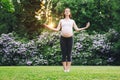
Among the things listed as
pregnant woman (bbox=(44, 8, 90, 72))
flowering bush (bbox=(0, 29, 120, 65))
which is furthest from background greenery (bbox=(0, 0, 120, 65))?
pregnant woman (bbox=(44, 8, 90, 72))

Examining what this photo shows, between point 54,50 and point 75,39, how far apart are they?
180 cm

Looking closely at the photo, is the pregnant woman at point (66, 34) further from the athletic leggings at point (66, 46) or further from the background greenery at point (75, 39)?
the background greenery at point (75, 39)

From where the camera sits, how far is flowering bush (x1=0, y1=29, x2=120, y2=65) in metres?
29.5

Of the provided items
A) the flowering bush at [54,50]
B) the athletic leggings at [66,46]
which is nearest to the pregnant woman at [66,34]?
the athletic leggings at [66,46]

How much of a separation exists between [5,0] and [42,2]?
19.4 metres

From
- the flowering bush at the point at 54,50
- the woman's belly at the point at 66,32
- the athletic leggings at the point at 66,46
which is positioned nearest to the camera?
the woman's belly at the point at 66,32

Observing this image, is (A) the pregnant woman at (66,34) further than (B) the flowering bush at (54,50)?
No

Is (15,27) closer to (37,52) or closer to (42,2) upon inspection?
(42,2)

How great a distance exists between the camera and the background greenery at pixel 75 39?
96.9ft

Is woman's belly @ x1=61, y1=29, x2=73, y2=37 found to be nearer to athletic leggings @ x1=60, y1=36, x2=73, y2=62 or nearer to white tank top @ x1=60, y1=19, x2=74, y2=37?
white tank top @ x1=60, y1=19, x2=74, y2=37

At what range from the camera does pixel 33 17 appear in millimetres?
36469

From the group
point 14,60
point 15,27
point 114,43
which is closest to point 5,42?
point 14,60

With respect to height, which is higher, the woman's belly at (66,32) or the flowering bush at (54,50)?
the woman's belly at (66,32)

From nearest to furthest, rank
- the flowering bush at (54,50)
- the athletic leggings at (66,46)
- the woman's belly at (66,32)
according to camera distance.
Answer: the woman's belly at (66,32), the athletic leggings at (66,46), the flowering bush at (54,50)
